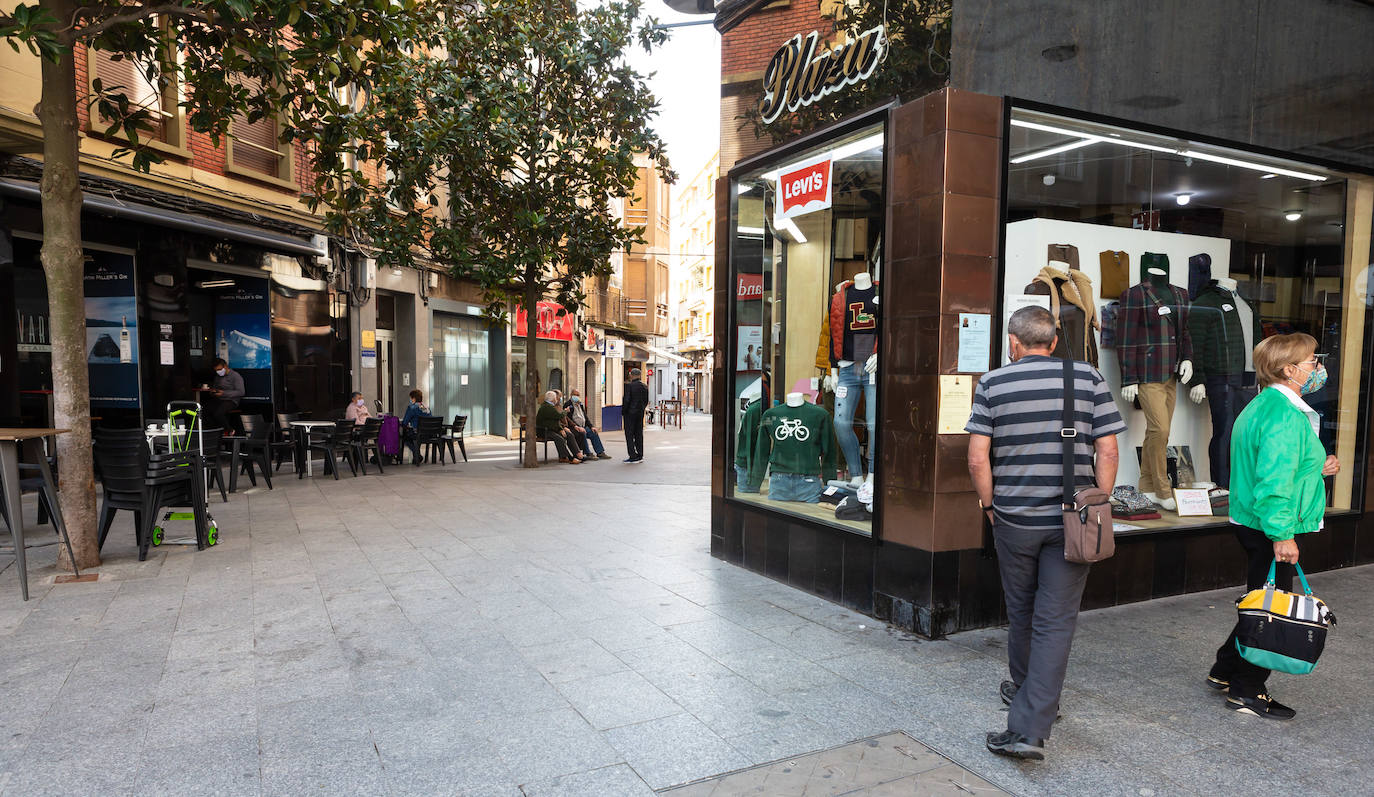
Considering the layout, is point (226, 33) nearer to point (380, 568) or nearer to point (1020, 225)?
point (380, 568)

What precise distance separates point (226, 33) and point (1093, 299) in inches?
281

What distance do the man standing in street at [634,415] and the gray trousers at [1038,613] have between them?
→ 1254cm

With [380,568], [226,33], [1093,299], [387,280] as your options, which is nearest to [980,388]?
[1093,299]

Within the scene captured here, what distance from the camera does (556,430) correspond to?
50.1 ft

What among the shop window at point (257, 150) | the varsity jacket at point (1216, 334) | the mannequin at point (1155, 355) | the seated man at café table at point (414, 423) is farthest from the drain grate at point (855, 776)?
the shop window at point (257, 150)

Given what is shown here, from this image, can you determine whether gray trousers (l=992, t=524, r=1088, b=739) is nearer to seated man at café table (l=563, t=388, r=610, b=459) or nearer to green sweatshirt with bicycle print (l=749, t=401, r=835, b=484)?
green sweatshirt with bicycle print (l=749, t=401, r=835, b=484)

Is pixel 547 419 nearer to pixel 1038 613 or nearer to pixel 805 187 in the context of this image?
pixel 805 187

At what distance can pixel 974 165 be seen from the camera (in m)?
4.46

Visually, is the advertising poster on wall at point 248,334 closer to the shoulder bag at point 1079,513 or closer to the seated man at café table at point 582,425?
the seated man at café table at point 582,425

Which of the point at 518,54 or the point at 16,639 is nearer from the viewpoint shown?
the point at 16,639

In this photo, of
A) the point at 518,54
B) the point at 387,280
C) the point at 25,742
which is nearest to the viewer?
the point at 25,742

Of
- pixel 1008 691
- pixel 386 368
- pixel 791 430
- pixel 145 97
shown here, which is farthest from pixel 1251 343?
pixel 386 368

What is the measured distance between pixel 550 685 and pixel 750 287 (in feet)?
12.3

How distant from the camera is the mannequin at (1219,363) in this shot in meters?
6.05
